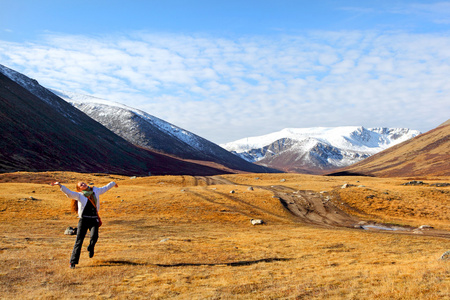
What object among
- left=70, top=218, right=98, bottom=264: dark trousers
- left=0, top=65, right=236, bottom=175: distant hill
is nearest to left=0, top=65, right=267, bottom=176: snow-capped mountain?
left=0, top=65, right=236, bottom=175: distant hill

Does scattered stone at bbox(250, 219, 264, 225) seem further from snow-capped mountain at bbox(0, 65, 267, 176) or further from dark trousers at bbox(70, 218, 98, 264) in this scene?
snow-capped mountain at bbox(0, 65, 267, 176)

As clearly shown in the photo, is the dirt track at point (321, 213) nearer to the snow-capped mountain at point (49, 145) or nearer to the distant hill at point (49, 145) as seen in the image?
the distant hill at point (49, 145)

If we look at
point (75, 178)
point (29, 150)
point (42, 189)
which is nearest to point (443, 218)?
point (42, 189)

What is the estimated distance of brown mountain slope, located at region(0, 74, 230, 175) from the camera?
121m

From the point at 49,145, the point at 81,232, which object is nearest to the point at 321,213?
the point at 81,232

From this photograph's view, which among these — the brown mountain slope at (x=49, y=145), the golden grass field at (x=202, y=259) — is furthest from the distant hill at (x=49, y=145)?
the golden grass field at (x=202, y=259)

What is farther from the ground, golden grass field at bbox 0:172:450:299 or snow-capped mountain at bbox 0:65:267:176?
snow-capped mountain at bbox 0:65:267:176

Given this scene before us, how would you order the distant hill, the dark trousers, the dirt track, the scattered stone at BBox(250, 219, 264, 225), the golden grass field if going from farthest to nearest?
the distant hill
the dirt track
the scattered stone at BBox(250, 219, 264, 225)
the dark trousers
the golden grass field

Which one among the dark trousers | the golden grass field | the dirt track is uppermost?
the dark trousers

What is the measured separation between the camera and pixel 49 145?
141625 mm

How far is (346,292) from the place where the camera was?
10844mm

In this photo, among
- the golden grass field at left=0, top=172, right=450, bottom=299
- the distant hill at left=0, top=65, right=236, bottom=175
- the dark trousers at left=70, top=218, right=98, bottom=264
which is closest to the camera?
the golden grass field at left=0, top=172, right=450, bottom=299

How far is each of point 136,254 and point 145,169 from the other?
166055mm

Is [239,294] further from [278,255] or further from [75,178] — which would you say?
[75,178]
